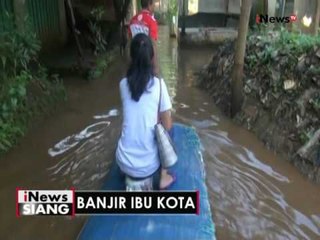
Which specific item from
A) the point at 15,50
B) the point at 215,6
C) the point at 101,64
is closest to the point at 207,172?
the point at 15,50

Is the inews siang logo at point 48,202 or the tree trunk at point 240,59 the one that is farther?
the tree trunk at point 240,59

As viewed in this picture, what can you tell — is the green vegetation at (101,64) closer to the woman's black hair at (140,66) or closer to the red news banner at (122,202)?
the red news banner at (122,202)

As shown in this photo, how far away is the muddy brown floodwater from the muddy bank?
7.2 inches

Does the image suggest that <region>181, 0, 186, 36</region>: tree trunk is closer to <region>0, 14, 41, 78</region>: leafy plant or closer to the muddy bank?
the muddy bank

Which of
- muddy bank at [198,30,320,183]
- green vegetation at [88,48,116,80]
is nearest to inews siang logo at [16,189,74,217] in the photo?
muddy bank at [198,30,320,183]

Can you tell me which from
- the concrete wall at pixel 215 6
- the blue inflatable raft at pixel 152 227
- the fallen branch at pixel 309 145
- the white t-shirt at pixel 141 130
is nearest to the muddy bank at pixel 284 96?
the fallen branch at pixel 309 145

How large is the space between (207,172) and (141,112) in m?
1.98

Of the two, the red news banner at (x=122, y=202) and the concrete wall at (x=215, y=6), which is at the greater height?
the concrete wall at (x=215, y=6)

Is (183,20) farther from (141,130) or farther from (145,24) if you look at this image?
(141,130)

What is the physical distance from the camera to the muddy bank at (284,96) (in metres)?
5.21

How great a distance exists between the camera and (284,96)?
5.97m

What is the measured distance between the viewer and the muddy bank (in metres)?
5.21

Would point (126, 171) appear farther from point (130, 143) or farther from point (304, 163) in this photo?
point (304, 163)

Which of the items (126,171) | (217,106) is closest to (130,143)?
(126,171)
